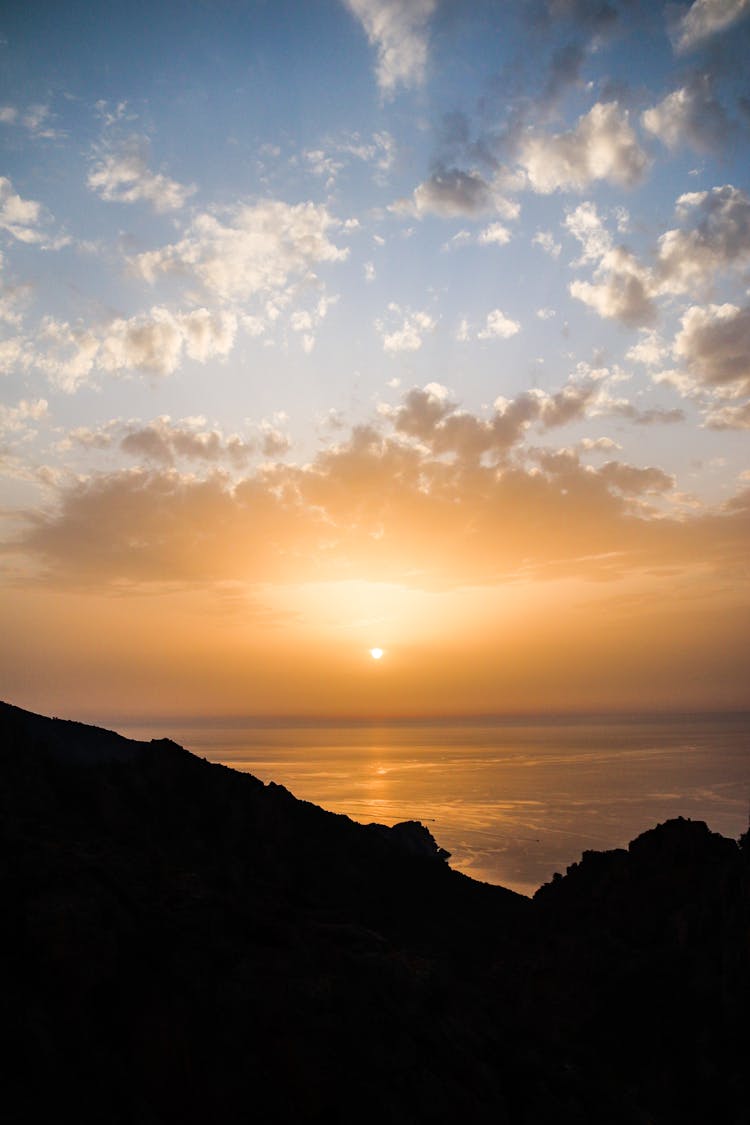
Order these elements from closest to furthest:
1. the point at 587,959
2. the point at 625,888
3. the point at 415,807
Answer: the point at 587,959 → the point at 625,888 → the point at 415,807

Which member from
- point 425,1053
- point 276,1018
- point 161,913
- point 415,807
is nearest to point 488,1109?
point 425,1053

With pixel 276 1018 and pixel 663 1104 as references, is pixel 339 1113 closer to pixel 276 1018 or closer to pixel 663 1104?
pixel 276 1018

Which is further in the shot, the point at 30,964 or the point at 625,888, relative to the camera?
the point at 625,888

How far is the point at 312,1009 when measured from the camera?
1952 centimetres

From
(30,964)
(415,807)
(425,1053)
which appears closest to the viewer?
(30,964)

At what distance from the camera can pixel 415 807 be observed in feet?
622

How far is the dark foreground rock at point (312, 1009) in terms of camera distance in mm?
17016

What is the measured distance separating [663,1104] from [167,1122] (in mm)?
24923

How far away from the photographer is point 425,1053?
66.9 ft

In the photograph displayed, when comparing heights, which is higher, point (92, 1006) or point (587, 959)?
point (92, 1006)

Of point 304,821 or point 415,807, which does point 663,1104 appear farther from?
point 415,807

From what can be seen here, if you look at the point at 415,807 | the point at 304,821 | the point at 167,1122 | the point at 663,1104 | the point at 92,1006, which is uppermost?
the point at 92,1006

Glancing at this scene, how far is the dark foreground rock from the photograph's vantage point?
1702 cm

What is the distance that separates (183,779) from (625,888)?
39004mm
